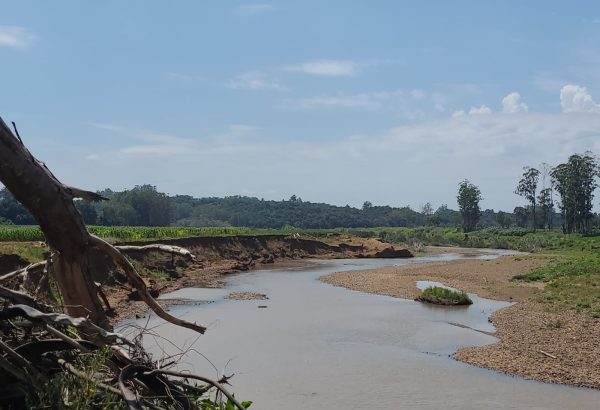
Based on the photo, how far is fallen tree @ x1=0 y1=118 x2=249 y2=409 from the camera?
12.6 ft

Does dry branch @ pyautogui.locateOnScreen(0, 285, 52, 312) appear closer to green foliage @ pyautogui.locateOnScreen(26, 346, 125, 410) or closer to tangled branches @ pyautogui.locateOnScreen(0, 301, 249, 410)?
tangled branches @ pyautogui.locateOnScreen(0, 301, 249, 410)

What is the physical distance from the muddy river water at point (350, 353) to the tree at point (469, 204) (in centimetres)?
8840

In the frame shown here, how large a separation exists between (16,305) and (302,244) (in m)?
69.9

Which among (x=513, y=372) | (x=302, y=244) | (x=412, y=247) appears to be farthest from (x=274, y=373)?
(x=412, y=247)

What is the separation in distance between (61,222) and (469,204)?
395ft

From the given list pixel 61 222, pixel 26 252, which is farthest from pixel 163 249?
pixel 26 252

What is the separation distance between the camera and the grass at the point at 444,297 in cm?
3042

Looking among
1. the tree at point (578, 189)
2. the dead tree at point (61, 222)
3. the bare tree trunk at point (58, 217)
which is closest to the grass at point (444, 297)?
the dead tree at point (61, 222)

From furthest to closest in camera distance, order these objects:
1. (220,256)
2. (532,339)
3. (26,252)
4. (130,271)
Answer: (220,256)
(26,252)
(532,339)
(130,271)

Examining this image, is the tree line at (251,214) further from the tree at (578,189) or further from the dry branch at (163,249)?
the dry branch at (163,249)

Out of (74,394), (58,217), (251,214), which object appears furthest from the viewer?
(251,214)

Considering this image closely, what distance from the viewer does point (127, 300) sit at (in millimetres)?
27297

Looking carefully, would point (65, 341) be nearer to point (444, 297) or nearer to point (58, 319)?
point (58, 319)

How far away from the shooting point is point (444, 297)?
30.9 m
